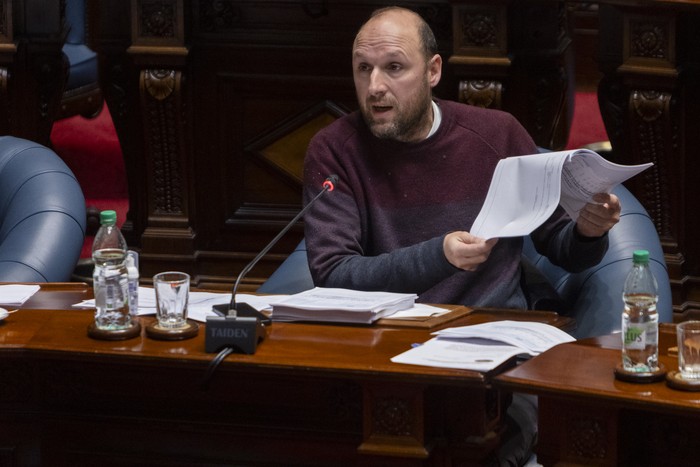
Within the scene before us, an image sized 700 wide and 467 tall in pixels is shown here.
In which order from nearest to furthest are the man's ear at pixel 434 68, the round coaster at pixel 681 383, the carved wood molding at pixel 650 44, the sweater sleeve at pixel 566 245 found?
the round coaster at pixel 681 383 < the sweater sleeve at pixel 566 245 < the man's ear at pixel 434 68 < the carved wood molding at pixel 650 44

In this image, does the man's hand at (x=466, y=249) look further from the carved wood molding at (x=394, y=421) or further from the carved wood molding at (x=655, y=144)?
the carved wood molding at (x=655, y=144)

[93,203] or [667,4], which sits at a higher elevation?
[667,4]

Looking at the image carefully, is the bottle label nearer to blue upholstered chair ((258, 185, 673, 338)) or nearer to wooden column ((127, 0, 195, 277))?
blue upholstered chair ((258, 185, 673, 338))

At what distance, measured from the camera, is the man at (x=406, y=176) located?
2.70 m

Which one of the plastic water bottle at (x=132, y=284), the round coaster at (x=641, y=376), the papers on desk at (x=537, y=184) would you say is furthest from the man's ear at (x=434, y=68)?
the round coaster at (x=641, y=376)

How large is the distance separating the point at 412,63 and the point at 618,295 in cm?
64

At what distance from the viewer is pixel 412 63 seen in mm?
2791

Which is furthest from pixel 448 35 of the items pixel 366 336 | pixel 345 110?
pixel 366 336

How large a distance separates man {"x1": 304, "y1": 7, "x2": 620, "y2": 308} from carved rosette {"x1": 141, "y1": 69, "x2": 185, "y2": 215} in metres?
1.38

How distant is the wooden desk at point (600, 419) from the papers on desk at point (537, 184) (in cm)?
37

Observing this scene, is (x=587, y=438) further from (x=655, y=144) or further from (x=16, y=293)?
(x=655, y=144)

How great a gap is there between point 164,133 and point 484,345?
2.25m

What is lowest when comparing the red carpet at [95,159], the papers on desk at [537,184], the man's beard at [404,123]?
the red carpet at [95,159]

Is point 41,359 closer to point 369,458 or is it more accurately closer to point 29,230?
point 369,458
